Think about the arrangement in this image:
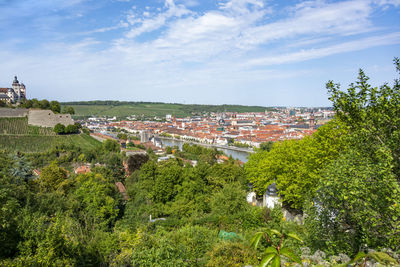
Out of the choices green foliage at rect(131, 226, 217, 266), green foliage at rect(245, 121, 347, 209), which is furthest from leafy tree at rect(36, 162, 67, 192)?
green foliage at rect(245, 121, 347, 209)

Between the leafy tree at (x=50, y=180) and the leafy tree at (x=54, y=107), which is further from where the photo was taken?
the leafy tree at (x=54, y=107)

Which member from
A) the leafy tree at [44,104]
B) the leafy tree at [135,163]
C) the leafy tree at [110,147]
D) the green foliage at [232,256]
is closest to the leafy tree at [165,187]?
the leafy tree at [135,163]

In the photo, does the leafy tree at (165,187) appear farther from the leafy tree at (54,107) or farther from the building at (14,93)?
the building at (14,93)

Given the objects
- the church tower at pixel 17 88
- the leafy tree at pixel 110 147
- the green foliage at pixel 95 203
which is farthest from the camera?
the church tower at pixel 17 88

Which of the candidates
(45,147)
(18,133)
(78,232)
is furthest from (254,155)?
(18,133)

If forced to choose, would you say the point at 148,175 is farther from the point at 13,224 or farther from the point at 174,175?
the point at 13,224

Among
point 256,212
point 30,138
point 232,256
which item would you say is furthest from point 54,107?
point 232,256

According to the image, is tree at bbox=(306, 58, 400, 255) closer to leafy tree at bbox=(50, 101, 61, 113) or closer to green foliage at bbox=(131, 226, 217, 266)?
green foliage at bbox=(131, 226, 217, 266)
